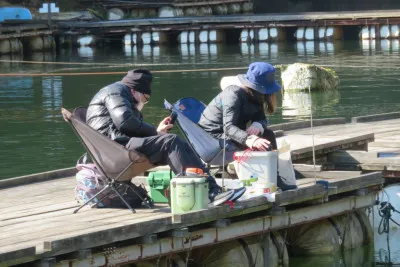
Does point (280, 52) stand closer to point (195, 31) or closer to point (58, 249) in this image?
point (195, 31)

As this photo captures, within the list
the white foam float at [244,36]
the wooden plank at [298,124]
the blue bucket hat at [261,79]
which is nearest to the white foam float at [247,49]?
the white foam float at [244,36]

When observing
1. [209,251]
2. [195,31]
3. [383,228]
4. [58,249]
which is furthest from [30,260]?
[195,31]

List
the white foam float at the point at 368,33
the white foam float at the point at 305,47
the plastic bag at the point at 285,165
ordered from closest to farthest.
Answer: the plastic bag at the point at 285,165 < the white foam float at the point at 305,47 < the white foam float at the point at 368,33

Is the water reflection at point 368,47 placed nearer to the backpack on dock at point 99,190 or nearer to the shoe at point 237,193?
the shoe at point 237,193

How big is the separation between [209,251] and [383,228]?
2875 mm

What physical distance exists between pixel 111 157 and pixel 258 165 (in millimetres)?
1421

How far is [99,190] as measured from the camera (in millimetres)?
9672

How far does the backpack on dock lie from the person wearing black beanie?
0.35 meters

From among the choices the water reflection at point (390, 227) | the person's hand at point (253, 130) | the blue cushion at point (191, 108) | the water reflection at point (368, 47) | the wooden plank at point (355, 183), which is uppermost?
the water reflection at point (368, 47)

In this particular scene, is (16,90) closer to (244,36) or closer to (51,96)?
(51,96)

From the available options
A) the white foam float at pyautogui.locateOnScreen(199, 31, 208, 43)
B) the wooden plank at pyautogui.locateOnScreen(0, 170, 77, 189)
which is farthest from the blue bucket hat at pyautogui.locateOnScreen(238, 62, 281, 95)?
the white foam float at pyautogui.locateOnScreen(199, 31, 208, 43)

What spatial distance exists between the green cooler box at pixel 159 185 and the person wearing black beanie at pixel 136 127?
1.40 feet

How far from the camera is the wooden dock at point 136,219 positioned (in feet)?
27.7

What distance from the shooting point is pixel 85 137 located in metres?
9.41
